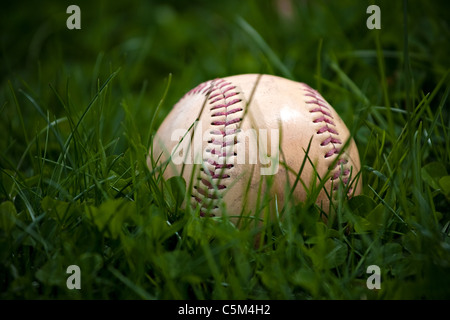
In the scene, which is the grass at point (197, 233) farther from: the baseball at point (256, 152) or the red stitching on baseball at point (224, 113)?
the red stitching on baseball at point (224, 113)

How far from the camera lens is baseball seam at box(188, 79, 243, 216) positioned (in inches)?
54.8

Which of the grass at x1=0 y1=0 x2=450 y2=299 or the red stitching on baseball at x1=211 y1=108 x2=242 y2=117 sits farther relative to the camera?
the red stitching on baseball at x1=211 y1=108 x2=242 y2=117

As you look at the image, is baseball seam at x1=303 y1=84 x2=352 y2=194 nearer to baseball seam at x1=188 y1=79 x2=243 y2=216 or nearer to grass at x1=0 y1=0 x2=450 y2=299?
grass at x1=0 y1=0 x2=450 y2=299

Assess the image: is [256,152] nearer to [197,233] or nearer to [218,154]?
[218,154]

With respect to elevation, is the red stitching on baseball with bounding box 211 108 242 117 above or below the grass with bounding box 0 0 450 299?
above

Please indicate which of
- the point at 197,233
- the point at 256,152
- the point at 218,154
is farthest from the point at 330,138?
the point at 197,233

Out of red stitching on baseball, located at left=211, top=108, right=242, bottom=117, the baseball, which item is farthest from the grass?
red stitching on baseball, located at left=211, top=108, right=242, bottom=117

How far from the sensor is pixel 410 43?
93.2 inches

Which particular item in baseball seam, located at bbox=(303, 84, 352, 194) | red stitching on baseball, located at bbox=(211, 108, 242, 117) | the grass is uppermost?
red stitching on baseball, located at bbox=(211, 108, 242, 117)

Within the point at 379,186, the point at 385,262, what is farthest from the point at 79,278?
the point at 379,186

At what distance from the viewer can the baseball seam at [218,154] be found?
1.39m

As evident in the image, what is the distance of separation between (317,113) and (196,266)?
2.11 ft

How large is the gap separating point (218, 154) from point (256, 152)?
115 mm
